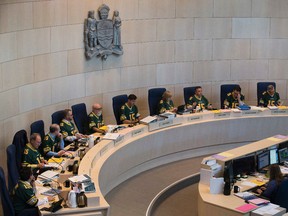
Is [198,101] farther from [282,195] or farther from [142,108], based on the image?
[282,195]

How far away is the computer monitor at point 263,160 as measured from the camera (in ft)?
29.2

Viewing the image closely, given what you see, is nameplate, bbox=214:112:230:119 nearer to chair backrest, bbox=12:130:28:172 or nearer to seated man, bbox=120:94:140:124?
seated man, bbox=120:94:140:124

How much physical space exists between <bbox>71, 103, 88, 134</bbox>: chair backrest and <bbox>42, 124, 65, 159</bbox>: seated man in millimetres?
1104

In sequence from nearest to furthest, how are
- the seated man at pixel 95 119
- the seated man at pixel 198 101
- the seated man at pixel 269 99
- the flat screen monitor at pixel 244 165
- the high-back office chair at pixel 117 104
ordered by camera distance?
the flat screen monitor at pixel 244 165 → the seated man at pixel 95 119 → the high-back office chair at pixel 117 104 → the seated man at pixel 198 101 → the seated man at pixel 269 99

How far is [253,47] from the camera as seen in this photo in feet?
45.3

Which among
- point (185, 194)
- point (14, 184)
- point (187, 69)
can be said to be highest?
point (187, 69)

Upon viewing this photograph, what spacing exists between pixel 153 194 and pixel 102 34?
352 centimetres

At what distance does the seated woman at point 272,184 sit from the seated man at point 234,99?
4.40 metres

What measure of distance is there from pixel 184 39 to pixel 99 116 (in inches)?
136

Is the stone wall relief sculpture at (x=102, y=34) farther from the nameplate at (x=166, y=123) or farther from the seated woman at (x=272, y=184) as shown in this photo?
the seated woman at (x=272, y=184)

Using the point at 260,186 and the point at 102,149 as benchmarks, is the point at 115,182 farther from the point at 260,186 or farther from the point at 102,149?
the point at 260,186

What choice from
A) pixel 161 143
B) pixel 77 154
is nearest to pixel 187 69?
pixel 161 143

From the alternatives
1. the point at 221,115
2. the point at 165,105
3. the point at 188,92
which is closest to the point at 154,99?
the point at 165,105

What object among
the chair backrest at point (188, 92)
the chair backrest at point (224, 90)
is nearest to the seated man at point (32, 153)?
the chair backrest at point (188, 92)
